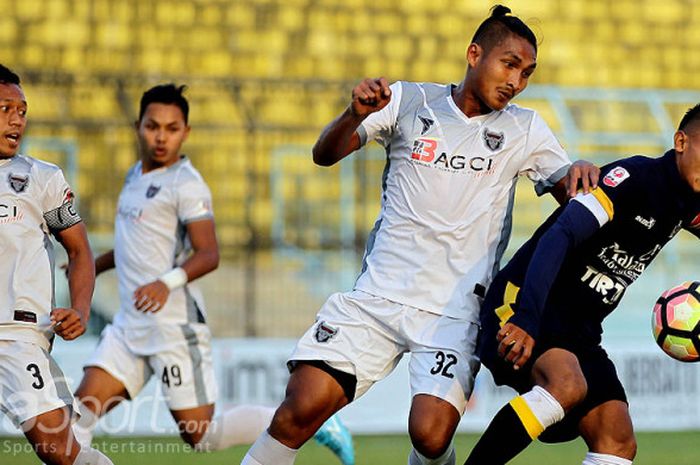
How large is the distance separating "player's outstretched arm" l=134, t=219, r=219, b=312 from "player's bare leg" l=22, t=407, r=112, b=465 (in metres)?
1.50

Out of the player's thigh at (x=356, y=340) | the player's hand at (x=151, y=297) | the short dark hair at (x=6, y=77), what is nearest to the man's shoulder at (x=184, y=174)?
the player's hand at (x=151, y=297)

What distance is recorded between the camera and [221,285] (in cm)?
1376

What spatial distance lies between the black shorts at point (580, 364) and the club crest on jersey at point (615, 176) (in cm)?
61

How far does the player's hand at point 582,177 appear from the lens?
215 inches

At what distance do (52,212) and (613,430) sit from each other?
2.46m

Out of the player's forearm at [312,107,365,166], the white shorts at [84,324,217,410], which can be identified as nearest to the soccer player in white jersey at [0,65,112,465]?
the player's forearm at [312,107,365,166]

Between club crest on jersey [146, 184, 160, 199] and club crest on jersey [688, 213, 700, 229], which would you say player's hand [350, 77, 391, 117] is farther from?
club crest on jersey [146, 184, 160, 199]

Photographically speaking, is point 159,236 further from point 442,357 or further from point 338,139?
point 442,357

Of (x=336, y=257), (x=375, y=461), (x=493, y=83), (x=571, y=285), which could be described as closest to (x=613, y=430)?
(x=571, y=285)

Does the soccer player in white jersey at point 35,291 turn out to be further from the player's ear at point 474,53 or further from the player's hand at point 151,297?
the player's ear at point 474,53

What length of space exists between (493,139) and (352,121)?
0.68 m

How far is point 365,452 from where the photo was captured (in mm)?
10125

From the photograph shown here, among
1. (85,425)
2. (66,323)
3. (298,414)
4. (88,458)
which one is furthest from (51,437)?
(85,425)

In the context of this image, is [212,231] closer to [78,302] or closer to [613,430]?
[78,302]
